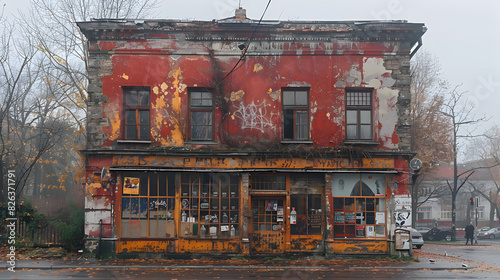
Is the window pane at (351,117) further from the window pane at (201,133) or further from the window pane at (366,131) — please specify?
the window pane at (201,133)

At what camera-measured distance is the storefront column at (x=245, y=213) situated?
719 inches

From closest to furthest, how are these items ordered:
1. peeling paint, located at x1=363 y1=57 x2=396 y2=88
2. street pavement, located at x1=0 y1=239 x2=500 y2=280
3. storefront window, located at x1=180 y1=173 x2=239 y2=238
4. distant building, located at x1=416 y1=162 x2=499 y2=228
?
street pavement, located at x1=0 y1=239 x2=500 y2=280, storefront window, located at x1=180 y1=173 x2=239 y2=238, peeling paint, located at x1=363 y1=57 x2=396 y2=88, distant building, located at x1=416 y1=162 x2=499 y2=228

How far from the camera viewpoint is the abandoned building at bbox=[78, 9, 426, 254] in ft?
60.6

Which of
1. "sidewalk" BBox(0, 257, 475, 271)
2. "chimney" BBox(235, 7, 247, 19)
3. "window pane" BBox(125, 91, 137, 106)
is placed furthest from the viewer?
"chimney" BBox(235, 7, 247, 19)

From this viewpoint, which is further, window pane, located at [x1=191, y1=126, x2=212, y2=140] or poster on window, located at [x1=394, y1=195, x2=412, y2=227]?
window pane, located at [x1=191, y1=126, x2=212, y2=140]

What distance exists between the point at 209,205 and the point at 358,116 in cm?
692

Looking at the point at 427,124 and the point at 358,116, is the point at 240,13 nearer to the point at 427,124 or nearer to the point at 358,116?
the point at 358,116

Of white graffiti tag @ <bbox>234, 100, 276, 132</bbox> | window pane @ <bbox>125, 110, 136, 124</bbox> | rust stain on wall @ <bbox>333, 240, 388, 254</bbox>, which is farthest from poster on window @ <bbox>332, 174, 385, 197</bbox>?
window pane @ <bbox>125, 110, 136, 124</bbox>

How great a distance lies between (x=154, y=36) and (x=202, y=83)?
2.68 metres

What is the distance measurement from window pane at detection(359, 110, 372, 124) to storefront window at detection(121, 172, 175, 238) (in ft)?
26.0

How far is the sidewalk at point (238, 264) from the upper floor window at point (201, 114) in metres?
4.89

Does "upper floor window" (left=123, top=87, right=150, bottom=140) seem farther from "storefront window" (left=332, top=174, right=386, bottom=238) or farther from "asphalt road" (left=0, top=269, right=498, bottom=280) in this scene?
"storefront window" (left=332, top=174, right=386, bottom=238)

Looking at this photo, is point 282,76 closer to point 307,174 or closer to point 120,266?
point 307,174

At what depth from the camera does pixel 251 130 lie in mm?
18859
